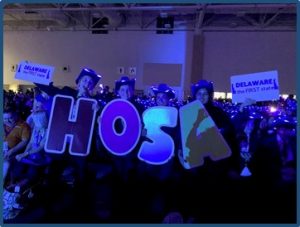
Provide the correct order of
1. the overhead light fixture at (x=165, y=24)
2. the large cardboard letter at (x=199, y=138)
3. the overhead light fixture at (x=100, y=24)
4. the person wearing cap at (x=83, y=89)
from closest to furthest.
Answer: the large cardboard letter at (x=199, y=138) → the person wearing cap at (x=83, y=89) → the overhead light fixture at (x=165, y=24) → the overhead light fixture at (x=100, y=24)

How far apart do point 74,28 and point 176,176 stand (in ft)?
41.9

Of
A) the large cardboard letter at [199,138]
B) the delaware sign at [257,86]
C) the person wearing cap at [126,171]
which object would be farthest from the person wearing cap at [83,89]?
the delaware sign at [257,86]

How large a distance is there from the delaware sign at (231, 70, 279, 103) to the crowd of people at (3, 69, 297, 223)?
0.30 ft

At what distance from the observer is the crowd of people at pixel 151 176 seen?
11.0 ft

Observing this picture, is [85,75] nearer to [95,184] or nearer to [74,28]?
[95,184]

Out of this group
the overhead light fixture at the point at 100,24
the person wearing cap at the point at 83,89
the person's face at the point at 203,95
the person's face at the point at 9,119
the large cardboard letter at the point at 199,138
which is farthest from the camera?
the overhead light fixture at the point at 100,24

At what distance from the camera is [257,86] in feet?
11.1

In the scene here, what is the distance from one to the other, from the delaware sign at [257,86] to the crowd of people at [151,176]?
9 centimetres

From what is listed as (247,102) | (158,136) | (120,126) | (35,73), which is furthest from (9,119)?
(247,102)

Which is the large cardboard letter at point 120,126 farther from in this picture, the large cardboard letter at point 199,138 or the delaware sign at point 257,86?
the delaware sign at point 257,86

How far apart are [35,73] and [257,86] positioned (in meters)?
2.19

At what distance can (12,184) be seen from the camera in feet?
12.2

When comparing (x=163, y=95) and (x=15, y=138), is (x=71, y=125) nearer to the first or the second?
(x=15, y=138)

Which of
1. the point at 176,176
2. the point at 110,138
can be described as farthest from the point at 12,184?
the point at 176,176
